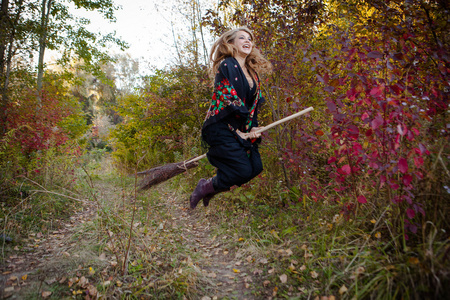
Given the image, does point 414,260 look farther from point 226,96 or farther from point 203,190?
point 203,190

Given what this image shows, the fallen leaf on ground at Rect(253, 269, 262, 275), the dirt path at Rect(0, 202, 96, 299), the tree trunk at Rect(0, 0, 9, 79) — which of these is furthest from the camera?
the tree trunk at Rect(0, 0, 9, 79)

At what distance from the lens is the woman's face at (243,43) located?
3281mm

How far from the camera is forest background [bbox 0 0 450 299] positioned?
1.81m

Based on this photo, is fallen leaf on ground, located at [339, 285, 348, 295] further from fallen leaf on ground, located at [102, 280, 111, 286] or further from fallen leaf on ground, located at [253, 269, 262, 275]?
fallen leaf on ground, located at [102, 280, 111, 286]

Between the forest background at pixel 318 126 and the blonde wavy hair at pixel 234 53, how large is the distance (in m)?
0.24

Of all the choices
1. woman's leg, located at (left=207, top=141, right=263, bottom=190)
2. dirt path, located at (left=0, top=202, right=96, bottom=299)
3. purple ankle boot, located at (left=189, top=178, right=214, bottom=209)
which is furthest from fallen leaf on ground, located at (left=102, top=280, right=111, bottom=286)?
woman's leg, located at (left=207, top=141, right=263, bottom=190)

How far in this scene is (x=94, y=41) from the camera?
669 centimetres

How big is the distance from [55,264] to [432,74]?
358cm

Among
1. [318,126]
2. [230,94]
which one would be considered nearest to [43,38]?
[230,94]

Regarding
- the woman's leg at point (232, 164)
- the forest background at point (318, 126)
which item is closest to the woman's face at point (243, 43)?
the forest background at point (318, 126)

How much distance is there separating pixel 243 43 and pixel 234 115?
90cm

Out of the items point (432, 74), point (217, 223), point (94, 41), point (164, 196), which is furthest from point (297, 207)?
point (94, 41)

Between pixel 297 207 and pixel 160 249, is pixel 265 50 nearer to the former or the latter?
pixel 297 207

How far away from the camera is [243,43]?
10.8 ft
